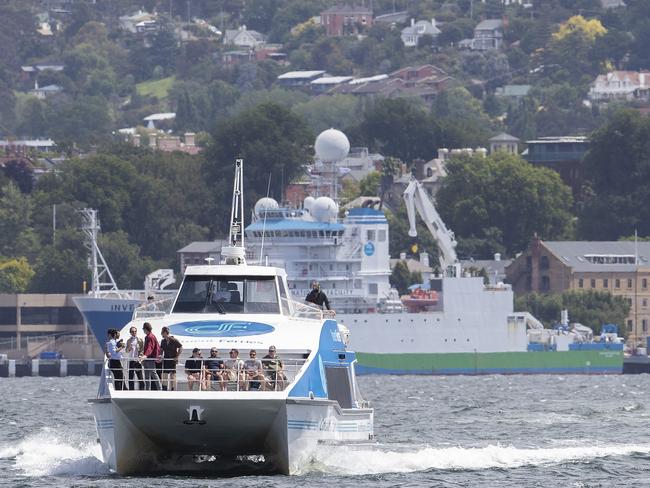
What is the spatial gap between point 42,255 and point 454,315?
36.4 meters

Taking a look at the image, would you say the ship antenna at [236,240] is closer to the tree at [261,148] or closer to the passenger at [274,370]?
the passenger at [274,370]

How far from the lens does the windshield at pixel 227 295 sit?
48.5m

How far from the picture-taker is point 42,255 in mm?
157000

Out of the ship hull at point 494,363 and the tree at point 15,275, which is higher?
the tree at point 15,275

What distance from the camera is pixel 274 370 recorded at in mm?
45969

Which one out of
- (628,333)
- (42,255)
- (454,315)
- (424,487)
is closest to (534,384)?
(454,315)

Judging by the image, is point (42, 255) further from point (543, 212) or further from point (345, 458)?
point (345, 458)

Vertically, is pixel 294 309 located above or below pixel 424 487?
above

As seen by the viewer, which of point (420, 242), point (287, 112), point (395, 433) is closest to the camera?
point (395, 433)

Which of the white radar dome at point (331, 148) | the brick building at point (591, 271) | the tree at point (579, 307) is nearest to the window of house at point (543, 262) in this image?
the brick building at point (591, 271)

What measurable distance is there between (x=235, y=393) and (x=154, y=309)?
17.2ft

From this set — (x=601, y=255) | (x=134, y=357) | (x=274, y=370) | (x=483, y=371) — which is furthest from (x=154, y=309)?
(x=601, y=255)

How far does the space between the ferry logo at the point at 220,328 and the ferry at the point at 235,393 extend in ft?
0.06

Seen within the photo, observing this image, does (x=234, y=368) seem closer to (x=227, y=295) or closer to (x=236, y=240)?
(x=227, y=295)
